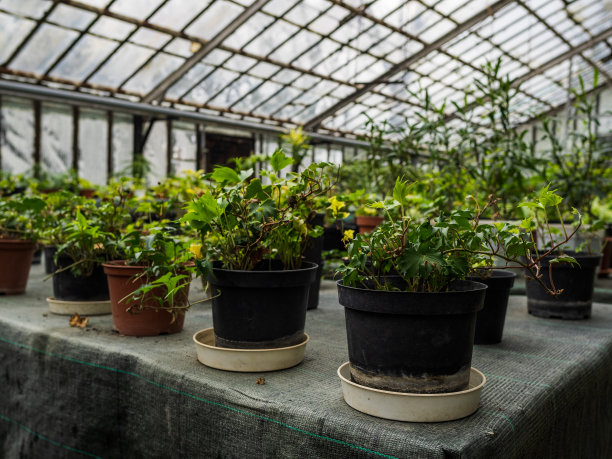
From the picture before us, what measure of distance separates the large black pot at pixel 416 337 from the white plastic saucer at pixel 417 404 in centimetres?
3

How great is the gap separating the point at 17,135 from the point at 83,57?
5.49 ft

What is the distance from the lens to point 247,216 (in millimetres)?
1322

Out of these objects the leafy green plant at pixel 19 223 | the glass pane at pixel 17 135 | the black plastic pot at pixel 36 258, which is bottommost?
the black plastic pot at pixel 36 258

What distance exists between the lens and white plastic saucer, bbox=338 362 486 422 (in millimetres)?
956

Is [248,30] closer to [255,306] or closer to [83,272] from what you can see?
[83,272]

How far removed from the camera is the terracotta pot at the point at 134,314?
5.15 feet

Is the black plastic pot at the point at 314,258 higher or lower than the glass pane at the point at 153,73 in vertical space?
lower

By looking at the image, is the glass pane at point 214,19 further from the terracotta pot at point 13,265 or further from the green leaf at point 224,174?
the green leaf at point 224,174

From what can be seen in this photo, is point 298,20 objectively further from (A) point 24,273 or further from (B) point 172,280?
(B) point 172,280

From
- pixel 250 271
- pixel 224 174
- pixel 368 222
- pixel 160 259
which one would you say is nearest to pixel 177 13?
pixel 368 222

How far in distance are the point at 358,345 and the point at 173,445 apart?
1.71 feet

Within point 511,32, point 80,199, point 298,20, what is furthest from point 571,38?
point 80,199

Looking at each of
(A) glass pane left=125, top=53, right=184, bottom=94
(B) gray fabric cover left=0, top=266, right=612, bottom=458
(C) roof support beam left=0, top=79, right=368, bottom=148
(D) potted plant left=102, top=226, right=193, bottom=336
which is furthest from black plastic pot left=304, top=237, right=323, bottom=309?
(A) glass pane left=125, top=53, right=184, bottom=94

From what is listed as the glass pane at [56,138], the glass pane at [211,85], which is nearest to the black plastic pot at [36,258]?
the glass pane at [56,138]
